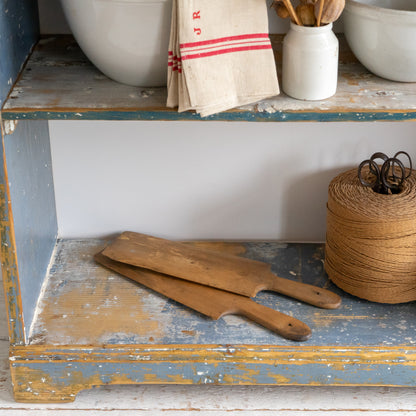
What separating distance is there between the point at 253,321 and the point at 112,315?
27 centimetres

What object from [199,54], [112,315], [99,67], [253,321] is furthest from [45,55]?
[253,321]

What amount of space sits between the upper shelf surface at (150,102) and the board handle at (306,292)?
419 mm

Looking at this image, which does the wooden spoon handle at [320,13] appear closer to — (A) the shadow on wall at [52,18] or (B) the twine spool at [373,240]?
(B) the twine spool at [373,240]

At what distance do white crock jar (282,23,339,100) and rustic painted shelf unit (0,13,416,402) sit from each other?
2 centimetres

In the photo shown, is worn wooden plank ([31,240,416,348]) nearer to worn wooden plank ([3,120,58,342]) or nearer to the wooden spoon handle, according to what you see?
worn wooden plank ([3,120,58,342])

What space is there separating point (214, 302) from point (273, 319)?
0.12m

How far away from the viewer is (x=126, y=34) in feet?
3.52

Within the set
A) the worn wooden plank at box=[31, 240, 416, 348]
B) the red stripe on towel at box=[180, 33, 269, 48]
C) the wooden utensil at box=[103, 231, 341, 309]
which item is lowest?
the worn wooden plank at box=[31, 240, 416, 348]

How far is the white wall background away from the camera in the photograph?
4.83 feet

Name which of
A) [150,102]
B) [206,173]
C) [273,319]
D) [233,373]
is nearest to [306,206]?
[206,173]

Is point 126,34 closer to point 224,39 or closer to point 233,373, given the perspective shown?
point 224,39

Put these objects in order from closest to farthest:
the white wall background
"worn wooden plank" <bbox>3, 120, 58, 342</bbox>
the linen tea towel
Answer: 1. the linen tea towel
2. "worn wooden plank" <bbox>3, 120, 58, 342</bbox>
3. the white wall background

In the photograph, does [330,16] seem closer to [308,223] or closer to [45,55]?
[45,55]

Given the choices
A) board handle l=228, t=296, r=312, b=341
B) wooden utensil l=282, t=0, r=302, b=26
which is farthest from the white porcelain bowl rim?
board handle l=228, t=296, r=312, b=341
